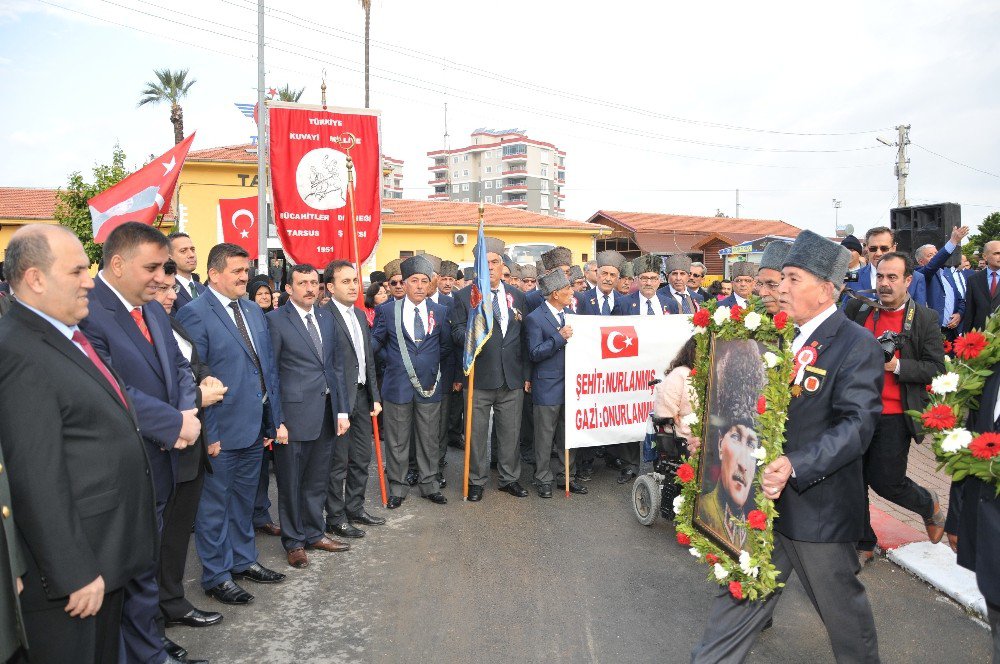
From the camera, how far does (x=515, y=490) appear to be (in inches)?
262

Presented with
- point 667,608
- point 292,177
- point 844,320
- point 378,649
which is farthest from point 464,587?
point 292,177

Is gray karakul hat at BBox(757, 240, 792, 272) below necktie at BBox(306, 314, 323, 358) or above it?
above

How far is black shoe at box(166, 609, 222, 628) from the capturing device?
→ 3.99m

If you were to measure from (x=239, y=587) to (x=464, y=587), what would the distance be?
5.03 feet

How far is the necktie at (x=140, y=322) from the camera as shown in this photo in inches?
135

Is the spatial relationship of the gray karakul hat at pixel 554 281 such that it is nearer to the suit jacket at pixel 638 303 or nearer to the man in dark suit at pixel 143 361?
the suit jacket at pixel 638 303

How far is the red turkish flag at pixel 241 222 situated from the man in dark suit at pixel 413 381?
7751 mm

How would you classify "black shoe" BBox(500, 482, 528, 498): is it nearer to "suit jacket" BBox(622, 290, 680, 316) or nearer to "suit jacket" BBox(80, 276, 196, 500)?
"suit jacket" BBox(622, 290, 680, 316)

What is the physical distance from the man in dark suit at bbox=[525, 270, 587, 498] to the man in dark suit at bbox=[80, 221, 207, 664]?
3.65m

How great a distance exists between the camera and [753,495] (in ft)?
9.69

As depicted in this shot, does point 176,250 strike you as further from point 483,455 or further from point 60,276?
point 483,455

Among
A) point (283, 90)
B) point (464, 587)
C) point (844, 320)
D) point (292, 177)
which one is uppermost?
point (283, 90)

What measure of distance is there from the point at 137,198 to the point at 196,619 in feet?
14.7

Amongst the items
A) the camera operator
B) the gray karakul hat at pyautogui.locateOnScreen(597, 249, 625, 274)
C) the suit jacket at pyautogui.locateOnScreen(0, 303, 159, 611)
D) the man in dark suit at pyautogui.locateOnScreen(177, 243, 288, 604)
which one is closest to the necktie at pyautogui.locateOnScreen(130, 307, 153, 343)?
the man in dark suit at pyautogui.locateOnScreen(177, 243, 288, 604)
